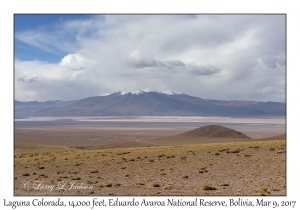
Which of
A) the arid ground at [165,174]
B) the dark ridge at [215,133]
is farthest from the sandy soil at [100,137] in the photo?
the arid ground at [165,174]

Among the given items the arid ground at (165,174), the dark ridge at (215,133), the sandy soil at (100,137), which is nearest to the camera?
the arid ground at (165,174)

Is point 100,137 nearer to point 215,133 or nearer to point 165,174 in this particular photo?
point 215,133

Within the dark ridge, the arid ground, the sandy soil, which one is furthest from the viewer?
the dark ridge

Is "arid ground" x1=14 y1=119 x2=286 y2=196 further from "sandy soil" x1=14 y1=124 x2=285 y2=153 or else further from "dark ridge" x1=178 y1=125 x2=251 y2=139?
"dark ridge" x1=178 y1=125 x2=251 y2=139

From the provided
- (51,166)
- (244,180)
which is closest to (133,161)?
(51,166)

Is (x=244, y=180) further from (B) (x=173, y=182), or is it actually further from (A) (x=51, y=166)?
(A) (x=51, y=166)

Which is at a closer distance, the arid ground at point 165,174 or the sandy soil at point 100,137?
the arid ground at point 165,174

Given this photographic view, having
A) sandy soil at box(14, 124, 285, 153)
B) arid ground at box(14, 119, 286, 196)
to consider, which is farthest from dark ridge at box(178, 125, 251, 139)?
arid ground at box(14, 119, 286, 196)

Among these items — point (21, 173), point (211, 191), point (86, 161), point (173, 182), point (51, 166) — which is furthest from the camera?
point (86, 161)

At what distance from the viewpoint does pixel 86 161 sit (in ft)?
93.4

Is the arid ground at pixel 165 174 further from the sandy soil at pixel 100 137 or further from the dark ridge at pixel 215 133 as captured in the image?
the dark ridge at pixel 215 133

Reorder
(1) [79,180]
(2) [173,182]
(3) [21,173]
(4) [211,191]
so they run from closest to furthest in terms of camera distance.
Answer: (4) [211,191] < (2) [173,182] < (1) [79,180] < (3) [21,173]
